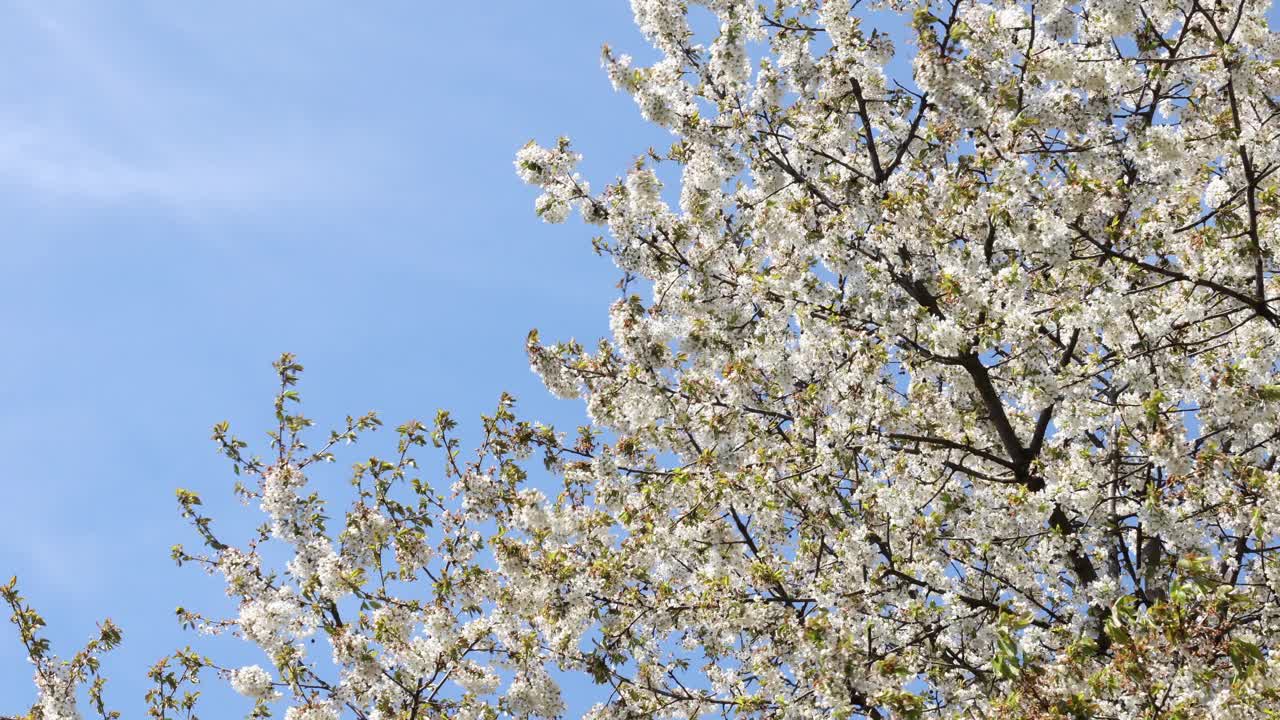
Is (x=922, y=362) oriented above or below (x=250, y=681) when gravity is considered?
above

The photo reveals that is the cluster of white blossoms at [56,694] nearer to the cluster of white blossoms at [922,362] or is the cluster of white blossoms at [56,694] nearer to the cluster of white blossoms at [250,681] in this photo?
the cluster of white blossoms at [250,681]

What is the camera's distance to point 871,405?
11680 millimetres

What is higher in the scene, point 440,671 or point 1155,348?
point 1155,348

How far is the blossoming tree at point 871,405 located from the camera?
34.1 ft

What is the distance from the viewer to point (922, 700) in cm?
897

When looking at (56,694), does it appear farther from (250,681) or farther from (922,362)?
(922,362)

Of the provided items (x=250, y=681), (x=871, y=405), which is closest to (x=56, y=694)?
(x=250, y=681)

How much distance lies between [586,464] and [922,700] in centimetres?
491

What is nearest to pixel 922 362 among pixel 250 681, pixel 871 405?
pixel 871 405

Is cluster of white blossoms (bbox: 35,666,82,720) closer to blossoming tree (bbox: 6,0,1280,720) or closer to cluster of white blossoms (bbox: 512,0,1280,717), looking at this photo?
blossoming tree (bbox: 6,0,1280,720)

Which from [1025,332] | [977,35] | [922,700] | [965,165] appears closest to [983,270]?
[1025,332]

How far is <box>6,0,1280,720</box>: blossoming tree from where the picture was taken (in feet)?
34.1

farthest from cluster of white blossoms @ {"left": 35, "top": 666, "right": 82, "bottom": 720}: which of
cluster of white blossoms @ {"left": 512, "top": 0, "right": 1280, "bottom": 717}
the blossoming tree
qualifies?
cluster of white blossoms @ {"left": 512, "top": 0, "right": 1280, "bottom": 717}

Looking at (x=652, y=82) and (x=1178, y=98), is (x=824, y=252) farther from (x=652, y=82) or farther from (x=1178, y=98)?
(x=1178, y=98)
